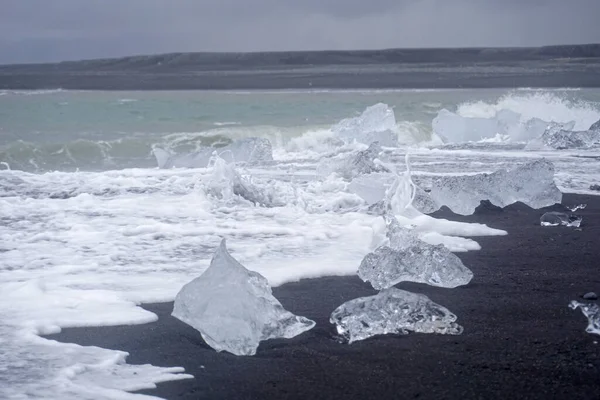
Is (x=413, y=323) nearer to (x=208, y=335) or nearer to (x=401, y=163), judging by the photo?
(x=208, y=335)

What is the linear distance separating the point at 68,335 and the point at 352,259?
1825 mm

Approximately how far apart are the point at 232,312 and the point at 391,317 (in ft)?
2.27

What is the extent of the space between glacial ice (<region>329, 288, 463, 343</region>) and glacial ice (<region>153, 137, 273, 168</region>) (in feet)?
18.9

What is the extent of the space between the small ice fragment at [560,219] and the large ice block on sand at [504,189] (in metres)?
0.55

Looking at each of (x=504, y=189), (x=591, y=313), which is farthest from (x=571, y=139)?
(x=591, y=313)

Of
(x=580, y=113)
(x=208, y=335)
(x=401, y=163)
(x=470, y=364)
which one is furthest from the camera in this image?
(x=580, y=113)

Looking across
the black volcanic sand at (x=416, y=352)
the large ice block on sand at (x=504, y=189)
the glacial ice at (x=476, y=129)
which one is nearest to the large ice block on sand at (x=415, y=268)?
the black volcanic sand at (x=416, y=352)

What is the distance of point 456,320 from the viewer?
337 centimetres

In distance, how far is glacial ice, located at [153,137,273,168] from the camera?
9.03m

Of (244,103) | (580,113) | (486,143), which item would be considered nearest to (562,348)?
(486,143)

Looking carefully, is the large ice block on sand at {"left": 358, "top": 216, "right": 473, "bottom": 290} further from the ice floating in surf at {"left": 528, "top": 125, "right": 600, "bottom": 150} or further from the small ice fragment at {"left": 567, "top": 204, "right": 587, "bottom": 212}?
the ice floating in surf at {"left": 528, "top": 125, "right": 600, "bottom": 150}

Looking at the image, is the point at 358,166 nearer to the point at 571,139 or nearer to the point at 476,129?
the point at 571,139

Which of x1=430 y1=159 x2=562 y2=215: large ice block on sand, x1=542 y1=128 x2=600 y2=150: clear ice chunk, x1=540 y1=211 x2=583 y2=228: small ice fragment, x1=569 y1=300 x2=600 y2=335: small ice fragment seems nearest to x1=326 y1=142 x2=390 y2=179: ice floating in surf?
x1=430 y1=159 x2=562 y2=215: large ice block on sand

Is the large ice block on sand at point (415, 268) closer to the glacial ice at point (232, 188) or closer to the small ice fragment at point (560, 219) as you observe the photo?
the small ice fragment at point (560, 219)
